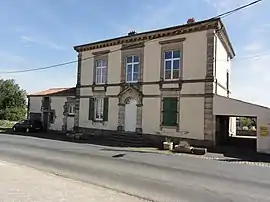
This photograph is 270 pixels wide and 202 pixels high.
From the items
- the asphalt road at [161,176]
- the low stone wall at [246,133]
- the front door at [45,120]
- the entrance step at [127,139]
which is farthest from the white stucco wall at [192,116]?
the front door at [45,120]

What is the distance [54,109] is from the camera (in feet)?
99.0

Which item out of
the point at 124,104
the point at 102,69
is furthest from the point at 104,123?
the point at 102,69

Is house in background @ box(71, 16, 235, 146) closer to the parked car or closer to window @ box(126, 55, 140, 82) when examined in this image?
window @ box(126, 55, 140, 82)

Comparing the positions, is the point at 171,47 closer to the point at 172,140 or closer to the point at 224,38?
the point at 224,38

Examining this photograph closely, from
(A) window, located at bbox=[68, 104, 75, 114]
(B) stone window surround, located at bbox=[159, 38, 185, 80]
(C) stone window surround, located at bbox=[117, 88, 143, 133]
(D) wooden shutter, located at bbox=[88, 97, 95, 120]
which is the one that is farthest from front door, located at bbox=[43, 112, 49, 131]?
(B) stone window surround, located at bbox=[159, 38, 185, 80]

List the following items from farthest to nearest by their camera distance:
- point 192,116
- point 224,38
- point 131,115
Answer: point 131,115 < point 224,38 < point 192,116

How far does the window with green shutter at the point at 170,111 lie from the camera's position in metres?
20.8

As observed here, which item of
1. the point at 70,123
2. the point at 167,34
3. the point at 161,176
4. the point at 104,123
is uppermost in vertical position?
the point at 167,34

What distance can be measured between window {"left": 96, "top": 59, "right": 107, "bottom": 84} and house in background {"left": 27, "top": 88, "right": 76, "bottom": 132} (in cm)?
403

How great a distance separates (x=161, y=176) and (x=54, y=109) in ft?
72.9

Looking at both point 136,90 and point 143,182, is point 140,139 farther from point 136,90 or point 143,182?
point 143,182

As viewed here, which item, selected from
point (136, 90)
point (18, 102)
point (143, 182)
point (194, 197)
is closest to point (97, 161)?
point (143, 182)

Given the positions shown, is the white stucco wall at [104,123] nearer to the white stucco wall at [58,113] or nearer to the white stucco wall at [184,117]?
the white stucco wall at [58,113]

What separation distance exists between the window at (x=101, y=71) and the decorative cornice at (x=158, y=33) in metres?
1.31
